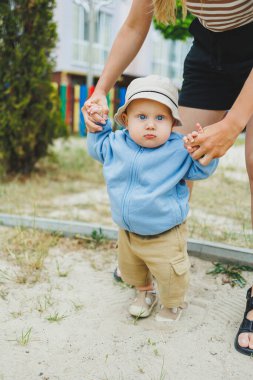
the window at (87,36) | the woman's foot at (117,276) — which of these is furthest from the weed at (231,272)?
the window at (87,36)

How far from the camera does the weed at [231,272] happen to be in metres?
2.39

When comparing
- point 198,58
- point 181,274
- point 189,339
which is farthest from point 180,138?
point 189,339

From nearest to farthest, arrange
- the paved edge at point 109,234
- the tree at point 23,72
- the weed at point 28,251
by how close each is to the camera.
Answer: the weed at point 28,251, the paved edge at point 109,234, the tree at point 23,72

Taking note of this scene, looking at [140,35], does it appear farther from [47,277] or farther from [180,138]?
[47,277]

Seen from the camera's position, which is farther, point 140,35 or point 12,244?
point 12,244

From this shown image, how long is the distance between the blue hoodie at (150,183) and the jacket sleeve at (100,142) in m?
0.06

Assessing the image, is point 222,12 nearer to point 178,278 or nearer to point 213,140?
point 213,140

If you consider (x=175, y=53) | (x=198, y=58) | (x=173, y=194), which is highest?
(x=198, y=58)

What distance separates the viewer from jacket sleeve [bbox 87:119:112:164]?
75.6 inches

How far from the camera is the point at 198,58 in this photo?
6.64ft

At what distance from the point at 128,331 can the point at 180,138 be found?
33.3 inches

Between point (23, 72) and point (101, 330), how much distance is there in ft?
12.0

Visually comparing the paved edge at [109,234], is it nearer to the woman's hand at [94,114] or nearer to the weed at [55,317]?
the weed at [55,317]

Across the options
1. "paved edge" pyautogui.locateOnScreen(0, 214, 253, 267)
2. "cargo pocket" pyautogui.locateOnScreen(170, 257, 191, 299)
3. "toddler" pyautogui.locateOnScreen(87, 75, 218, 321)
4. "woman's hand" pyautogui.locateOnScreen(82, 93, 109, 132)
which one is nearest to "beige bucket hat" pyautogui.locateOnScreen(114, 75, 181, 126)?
"toddler" pyautogui.locateOnScreen(87, 75, 218, 321)
